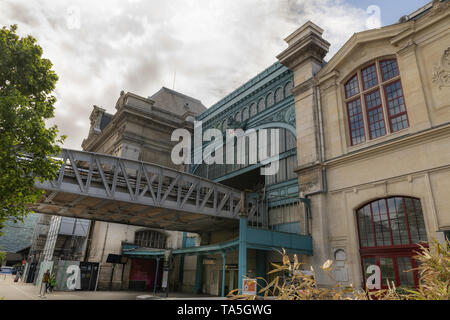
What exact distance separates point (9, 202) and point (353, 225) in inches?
696

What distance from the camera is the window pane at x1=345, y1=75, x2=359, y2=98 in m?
21.7

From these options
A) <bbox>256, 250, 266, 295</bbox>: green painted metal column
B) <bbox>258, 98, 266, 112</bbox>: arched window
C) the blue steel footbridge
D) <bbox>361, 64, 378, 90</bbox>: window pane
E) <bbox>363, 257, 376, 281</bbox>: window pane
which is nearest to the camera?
<bbox>363, 257, 376, 281</bbox>: window pane

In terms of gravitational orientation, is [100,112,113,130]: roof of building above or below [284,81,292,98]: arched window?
above

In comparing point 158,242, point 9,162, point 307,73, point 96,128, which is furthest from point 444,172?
point 96,128

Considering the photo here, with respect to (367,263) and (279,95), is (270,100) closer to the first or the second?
(279,95)

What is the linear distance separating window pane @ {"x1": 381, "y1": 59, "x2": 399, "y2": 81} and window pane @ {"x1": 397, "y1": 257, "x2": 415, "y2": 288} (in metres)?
11.1

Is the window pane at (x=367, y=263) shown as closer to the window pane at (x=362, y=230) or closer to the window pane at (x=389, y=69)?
the window pane at (x=362, y=230)

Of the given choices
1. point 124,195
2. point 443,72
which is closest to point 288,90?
point 443,72

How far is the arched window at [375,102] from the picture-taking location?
18953 millimetres

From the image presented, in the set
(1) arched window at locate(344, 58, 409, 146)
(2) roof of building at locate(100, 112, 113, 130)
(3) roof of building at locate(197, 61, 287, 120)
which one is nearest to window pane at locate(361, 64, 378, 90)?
(1) arched window at locate(344, 58, 409, 146)

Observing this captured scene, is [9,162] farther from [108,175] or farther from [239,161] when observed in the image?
[239,161]

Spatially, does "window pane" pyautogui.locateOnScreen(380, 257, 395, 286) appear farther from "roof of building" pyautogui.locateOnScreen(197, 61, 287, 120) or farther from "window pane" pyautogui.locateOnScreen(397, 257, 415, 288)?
"roof of building" pyautogui.locateOnScreen(197, 61, 287, 120)

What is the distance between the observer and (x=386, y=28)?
19.7 m

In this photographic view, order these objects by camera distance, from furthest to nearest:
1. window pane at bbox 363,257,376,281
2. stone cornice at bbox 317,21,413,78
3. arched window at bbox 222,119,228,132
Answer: arched window at bbox 222,119,228,132 < stone cornice at bbox 317,21,413,78 < window pane at bbox 363,257,376,281
